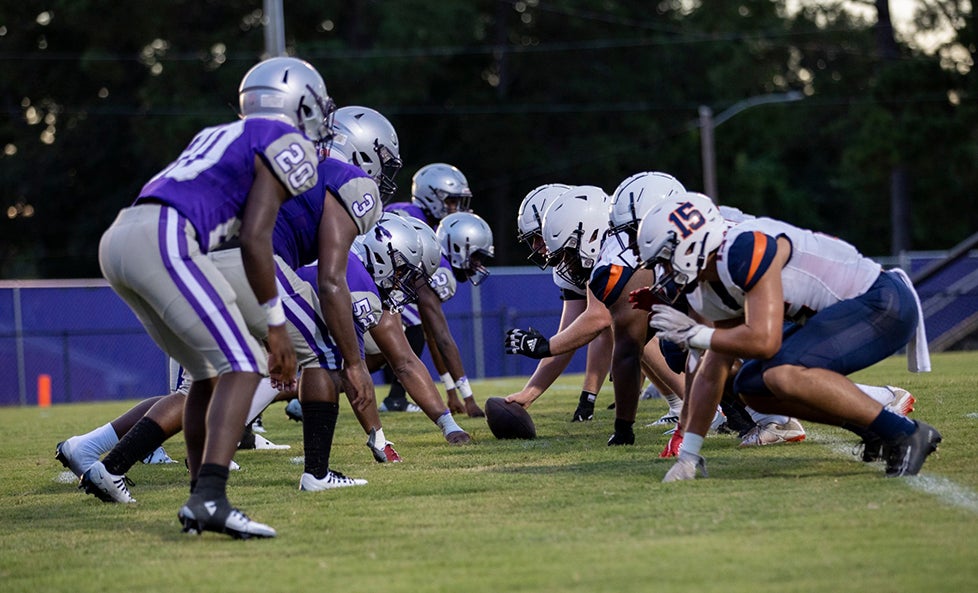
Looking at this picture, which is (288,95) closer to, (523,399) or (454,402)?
(523,399)

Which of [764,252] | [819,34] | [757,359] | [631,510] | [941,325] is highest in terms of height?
[819,34]

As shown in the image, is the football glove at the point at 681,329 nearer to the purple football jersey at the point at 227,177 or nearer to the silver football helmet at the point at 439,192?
the purple football jersey at the point at 227,177

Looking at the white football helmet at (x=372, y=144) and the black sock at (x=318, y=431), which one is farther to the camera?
the white football helmet at (x=372, y=144)

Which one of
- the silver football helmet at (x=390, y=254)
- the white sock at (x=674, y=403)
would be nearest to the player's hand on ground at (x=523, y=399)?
the white sock at (x=674, y=403)

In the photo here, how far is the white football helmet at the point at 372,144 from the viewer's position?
8.08 m

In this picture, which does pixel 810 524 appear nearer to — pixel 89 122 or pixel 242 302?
pixel 242 302

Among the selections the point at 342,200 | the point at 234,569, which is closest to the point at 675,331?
the point at 342,200

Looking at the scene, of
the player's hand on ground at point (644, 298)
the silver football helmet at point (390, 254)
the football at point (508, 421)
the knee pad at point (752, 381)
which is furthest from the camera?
the silver football helmet at point (390, 254)

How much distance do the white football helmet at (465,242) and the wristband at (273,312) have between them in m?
5.99

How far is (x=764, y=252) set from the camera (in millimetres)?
5582

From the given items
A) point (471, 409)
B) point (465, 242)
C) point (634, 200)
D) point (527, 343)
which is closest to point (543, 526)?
point (634, 200)

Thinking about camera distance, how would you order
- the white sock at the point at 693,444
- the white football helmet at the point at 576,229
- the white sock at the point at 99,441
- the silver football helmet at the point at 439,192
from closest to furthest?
the white sock at the point at 693,444 < the white sock at the point at 99,441 < the white football helmet at the point at 576,229 < the silver football helmet at the point at 439,192

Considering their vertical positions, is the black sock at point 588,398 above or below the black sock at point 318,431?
below

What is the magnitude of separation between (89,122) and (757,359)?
3330 centimetres
